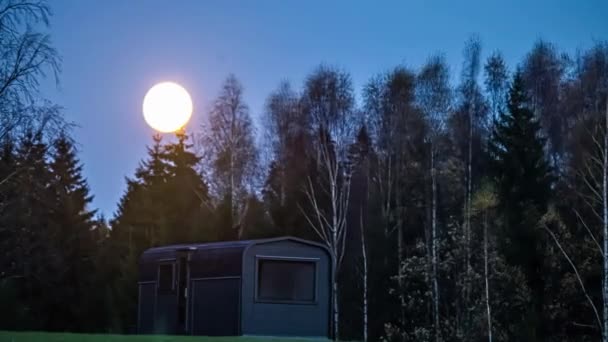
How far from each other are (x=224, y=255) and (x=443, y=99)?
13.0 m

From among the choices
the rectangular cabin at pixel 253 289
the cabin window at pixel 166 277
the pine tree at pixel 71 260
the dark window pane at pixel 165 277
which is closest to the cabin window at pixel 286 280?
the rectangular cabin at pixel 253 289

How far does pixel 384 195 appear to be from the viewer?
1400 inches

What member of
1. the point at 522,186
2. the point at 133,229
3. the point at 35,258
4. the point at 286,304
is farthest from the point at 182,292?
the point at 133,229

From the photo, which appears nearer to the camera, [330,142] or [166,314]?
[166,314]

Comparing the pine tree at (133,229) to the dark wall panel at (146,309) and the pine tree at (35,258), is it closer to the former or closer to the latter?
the pine tree at (35,258)

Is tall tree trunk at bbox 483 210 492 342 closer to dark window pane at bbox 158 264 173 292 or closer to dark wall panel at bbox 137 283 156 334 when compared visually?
dark window pane at bbox 158 264 173 292

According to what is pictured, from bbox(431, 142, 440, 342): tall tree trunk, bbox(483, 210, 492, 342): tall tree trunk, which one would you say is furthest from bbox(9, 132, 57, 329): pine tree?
bbox(483, 210, 492, 342): tall tree trunk

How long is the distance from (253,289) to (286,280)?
45.3 inches

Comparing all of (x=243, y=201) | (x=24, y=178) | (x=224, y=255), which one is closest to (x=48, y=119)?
(x=24, y=178)

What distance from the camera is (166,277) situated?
25734 millimetres

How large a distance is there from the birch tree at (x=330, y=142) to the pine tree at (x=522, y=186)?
570 cm

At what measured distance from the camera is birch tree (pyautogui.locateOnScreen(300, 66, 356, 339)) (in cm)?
3456

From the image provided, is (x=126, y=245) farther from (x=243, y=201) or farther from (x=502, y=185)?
(x=502, y=185)

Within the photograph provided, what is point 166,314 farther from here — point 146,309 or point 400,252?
point 400,252
